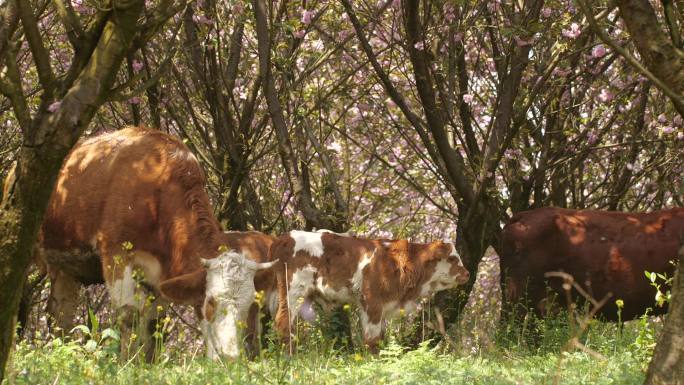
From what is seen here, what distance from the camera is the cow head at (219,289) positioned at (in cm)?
787

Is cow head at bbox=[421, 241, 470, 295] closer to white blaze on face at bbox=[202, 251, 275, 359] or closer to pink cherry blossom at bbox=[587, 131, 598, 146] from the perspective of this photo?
white blaze on face at bbox=[202, 251, 275, 359]

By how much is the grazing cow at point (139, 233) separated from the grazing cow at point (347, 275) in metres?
0.55

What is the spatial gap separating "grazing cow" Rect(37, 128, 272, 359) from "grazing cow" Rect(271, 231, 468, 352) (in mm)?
554

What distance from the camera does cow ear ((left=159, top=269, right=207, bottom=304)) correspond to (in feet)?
27.3

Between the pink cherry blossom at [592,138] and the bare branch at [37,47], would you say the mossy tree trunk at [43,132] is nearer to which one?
the bare branch at [37,47]

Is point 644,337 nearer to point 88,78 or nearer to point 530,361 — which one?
point 530,361

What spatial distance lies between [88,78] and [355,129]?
1038 cm

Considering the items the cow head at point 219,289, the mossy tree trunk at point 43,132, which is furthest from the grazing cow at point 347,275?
the mossy tree trunk at point 43,132

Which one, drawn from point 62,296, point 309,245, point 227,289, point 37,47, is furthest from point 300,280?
point 37,47

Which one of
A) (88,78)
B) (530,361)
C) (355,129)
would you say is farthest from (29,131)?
(355,129)

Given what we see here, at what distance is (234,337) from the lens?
7.58 metres

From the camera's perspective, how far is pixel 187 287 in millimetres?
8328

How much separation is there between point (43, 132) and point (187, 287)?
3.68 meters

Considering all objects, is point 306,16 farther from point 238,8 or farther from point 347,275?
point 347,275
